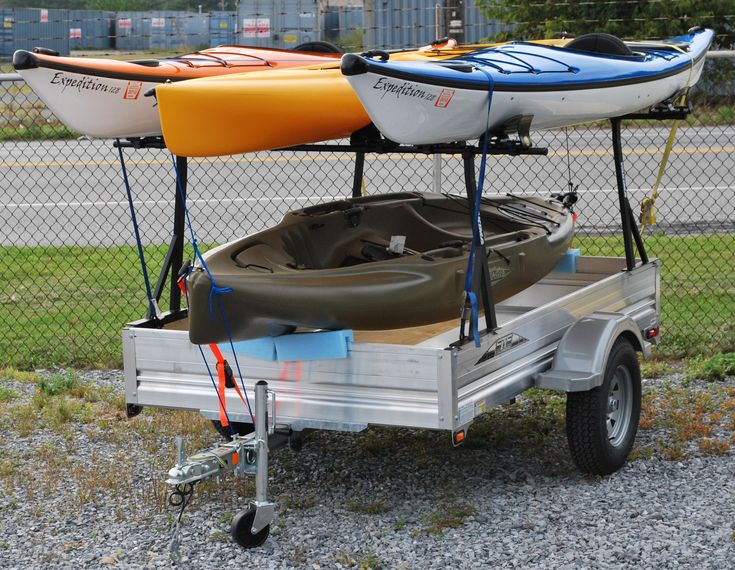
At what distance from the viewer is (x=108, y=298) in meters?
9.36

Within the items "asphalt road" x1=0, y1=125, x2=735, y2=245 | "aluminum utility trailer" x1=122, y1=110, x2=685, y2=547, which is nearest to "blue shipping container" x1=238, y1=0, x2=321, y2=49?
"asphalt road" x1=0, y1=125, x2=735, y2=245

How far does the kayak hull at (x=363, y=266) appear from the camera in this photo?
4.97 metres

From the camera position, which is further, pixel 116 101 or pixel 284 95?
pixel 116 101

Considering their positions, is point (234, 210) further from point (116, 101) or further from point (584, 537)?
point (584, 537)

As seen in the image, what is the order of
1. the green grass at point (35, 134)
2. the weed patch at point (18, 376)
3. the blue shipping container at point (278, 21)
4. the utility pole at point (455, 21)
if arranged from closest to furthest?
the weed patch at point (18, 376), the utility pole at point (455, 21), the green grass at point (35, 134), the blue shipping container at point (278, 21)

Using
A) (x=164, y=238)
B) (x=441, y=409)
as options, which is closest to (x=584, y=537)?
(x=441, y=409)

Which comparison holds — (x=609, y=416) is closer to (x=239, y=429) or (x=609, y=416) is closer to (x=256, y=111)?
(x=239, y=429)

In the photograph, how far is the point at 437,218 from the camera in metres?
6.85

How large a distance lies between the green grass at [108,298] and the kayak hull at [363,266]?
196 centimetres

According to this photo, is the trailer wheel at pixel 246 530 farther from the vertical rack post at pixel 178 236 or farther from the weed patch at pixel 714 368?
the weed patch at pixel 714 368

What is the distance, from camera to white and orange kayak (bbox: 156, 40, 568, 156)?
4738 mm

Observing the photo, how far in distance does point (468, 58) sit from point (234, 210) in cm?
781

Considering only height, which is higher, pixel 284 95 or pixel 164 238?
pixel 284 95

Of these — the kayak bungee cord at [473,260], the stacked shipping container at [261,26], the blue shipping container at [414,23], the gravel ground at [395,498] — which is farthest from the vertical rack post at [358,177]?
the blue shipping container at [414,23]
